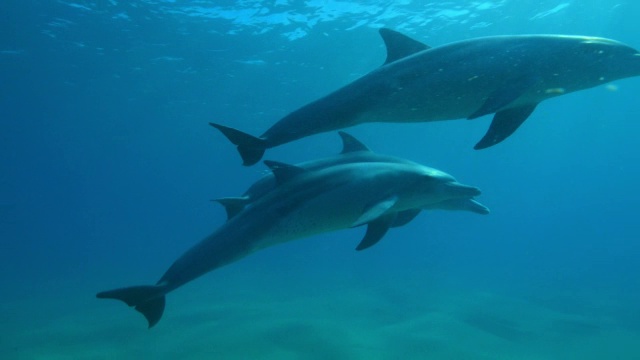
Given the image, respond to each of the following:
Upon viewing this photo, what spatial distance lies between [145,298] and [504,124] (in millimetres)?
4777

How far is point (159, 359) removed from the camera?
445 inches

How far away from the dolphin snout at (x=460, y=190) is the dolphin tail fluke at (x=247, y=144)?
2.74 meters

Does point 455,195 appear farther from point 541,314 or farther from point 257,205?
point 541,314

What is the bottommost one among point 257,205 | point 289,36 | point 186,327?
point 186,327

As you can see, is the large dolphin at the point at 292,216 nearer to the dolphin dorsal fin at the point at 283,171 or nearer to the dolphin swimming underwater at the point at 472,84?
the dolphin dorsal fin at the point at 283,171

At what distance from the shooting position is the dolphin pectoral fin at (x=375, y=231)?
5578mm

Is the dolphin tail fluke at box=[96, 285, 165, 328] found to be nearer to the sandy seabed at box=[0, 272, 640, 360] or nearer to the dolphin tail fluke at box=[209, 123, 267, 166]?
the dolphin tail fluke at box=[209, 123, 267, 166]

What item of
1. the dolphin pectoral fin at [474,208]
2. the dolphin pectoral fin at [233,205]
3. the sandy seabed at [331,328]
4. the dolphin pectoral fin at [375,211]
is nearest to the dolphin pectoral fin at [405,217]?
the dolphin pectoral fin at [375,211]

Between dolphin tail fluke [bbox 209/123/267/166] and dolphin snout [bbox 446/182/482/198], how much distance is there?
2.74 metres

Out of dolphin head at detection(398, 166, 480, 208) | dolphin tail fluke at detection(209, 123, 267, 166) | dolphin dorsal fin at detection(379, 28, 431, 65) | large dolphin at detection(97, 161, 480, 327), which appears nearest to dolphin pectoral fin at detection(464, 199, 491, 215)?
dolphin head at detection(398, 166, 480, 208)

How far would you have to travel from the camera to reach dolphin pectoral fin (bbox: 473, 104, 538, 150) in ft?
16.2

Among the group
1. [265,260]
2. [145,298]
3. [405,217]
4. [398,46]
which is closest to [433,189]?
[405,217]

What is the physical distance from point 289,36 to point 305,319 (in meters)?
20.3

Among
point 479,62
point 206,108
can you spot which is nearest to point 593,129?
point 206,108
